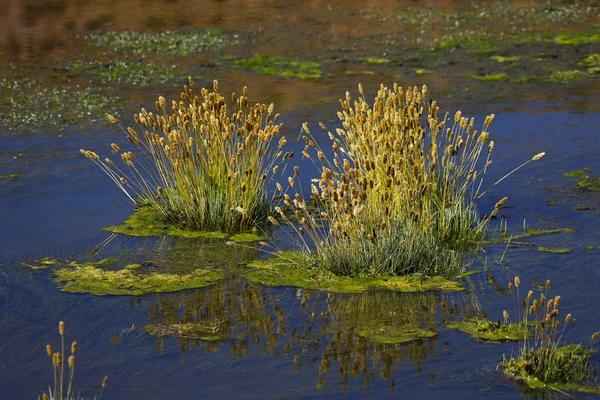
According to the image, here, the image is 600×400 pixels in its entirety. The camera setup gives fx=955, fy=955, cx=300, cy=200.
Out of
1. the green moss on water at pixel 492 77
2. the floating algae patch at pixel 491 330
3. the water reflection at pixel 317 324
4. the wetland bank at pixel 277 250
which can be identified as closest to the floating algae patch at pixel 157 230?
the wetland bank at pixel 277 250

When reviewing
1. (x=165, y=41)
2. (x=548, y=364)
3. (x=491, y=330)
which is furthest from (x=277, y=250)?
(x=165, y=41)

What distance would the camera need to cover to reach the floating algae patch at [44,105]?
39.5 feet

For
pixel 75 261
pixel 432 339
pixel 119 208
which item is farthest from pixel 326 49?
pixel 432 339

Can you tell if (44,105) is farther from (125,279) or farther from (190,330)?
(190,330)

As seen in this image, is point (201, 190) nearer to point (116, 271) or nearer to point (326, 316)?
point (116, 271)

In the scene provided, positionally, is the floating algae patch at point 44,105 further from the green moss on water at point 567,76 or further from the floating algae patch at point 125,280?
the green moss on water at point 567,76

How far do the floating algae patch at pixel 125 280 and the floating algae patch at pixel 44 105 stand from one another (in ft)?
16.8

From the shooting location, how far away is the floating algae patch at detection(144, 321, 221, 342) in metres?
5.84

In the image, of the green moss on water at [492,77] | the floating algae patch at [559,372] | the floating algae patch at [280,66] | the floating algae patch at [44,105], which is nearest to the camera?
the floating algae patch at [559,372]

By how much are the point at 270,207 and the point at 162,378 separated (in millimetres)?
3051

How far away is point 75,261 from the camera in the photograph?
7.31 meters

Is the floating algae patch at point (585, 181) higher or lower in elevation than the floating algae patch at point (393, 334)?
higher

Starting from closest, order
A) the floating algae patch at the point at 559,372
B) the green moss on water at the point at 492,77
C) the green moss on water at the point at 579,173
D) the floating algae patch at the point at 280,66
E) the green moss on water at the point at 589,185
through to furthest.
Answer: the floating algae patch at the point at 559,372 → the green moss on water at the point at 589,185 → the green moss on water at the point at 579,173 → the green moss on water at the point at 492,77 → the floating algae patch at the point at 280,66

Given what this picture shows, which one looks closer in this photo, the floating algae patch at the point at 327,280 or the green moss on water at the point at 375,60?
the floating algae patch at the point at 327,280
